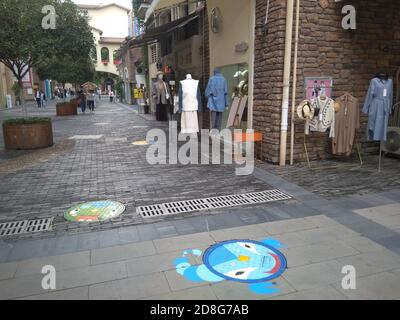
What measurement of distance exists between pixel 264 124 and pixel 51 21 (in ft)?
24.0

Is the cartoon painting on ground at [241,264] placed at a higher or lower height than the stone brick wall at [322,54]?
lower

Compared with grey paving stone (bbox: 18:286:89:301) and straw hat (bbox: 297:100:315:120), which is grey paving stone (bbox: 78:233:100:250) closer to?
grey paving stone (bbox: 18:286:89:301)

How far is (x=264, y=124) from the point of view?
7363mm

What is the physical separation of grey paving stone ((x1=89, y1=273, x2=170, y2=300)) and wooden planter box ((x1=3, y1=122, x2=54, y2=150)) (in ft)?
25.4

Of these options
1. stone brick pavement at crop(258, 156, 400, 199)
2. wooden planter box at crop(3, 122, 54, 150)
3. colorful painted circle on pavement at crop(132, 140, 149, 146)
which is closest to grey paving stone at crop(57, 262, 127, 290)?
stone brick pavement at crop(258, 156, 400, 199)

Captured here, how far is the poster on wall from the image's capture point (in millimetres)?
6883

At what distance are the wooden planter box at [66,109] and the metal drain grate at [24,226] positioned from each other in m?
18.6

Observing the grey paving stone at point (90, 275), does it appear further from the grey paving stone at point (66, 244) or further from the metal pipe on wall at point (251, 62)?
the metal pipe on wall at point (251, 62)

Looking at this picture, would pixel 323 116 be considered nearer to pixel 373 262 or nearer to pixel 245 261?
pixel 373 262

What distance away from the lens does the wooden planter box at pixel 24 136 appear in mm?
9492

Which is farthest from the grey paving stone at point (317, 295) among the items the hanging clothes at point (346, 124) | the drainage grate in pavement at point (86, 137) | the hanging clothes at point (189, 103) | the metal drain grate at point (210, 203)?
the drainage grate in pavement at point (86, 137)
